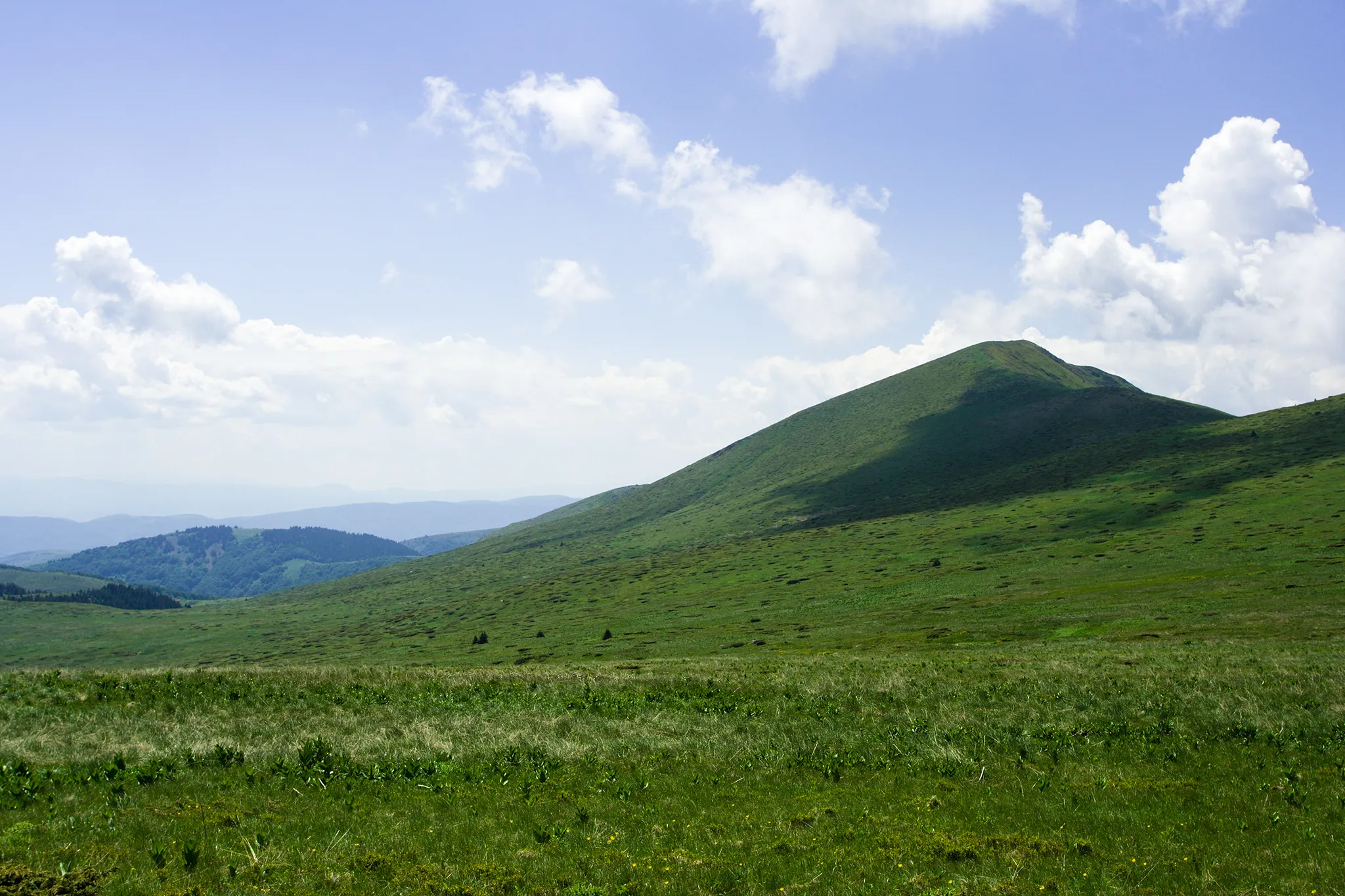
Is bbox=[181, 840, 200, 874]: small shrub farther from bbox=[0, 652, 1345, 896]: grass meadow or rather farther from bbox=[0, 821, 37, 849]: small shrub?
bbox=[0, 821, 37, 849]: small shrub

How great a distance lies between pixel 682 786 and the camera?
1727 cm

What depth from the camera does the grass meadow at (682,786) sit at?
446 inches

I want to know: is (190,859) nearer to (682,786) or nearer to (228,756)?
(228,756)

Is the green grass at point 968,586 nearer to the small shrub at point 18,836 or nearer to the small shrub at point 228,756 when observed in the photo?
the small shrub at point 228,756

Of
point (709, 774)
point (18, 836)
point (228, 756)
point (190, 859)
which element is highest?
point (18, 836)

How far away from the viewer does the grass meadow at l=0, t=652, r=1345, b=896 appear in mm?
11328

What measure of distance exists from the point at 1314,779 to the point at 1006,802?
24.5 ft

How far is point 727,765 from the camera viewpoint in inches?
750

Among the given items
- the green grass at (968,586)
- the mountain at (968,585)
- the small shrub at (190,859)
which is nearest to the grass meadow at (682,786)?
the small shrub at (190,859)

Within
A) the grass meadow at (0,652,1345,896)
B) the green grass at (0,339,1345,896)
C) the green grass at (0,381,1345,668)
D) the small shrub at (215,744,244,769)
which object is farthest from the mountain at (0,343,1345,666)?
the small shrub at (215,744,244,769)

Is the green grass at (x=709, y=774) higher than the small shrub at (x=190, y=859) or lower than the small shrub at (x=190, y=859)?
lower

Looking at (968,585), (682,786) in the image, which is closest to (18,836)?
(682,786)

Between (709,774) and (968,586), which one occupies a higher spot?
(709,774)

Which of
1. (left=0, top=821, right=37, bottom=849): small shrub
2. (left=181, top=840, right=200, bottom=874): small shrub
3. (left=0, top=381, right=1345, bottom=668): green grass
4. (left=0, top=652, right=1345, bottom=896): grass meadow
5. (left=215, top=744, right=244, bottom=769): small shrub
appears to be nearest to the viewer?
(left=181, top=840, right=200, bottom=874): small shrub
